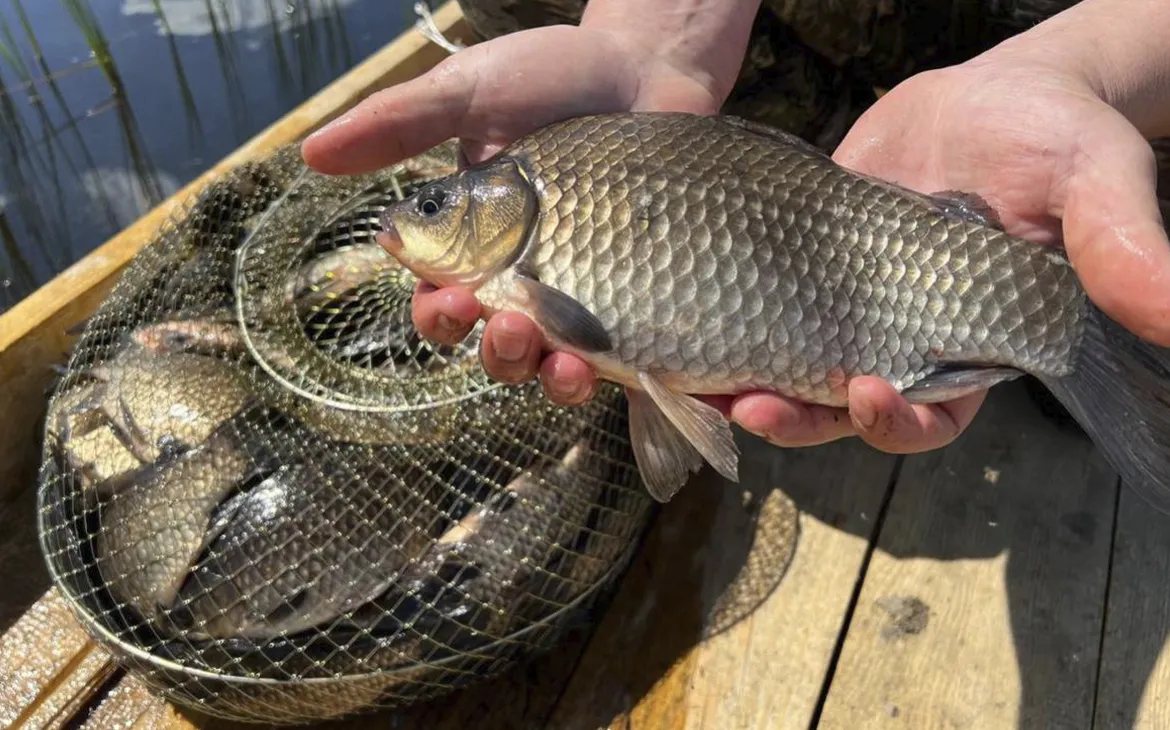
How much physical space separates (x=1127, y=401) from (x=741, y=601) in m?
1.04

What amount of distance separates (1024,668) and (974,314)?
1.02m

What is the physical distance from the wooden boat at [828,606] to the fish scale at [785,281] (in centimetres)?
89

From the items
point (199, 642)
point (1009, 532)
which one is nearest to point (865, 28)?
point (1009, 532)

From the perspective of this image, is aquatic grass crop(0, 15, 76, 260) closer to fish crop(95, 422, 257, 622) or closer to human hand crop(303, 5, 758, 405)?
fish crop(95, 422, 257, 622)

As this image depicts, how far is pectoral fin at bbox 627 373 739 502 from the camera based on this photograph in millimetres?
1608

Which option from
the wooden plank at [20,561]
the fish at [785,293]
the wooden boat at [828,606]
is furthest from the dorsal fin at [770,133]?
the wooden plank at [20,561]

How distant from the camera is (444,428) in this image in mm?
2141

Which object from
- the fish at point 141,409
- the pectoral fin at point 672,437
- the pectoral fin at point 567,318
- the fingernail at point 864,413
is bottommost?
the fish at point 141,409

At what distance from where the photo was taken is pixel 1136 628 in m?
2.22

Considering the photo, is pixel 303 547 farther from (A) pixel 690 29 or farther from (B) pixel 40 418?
(A) pixel 690 29

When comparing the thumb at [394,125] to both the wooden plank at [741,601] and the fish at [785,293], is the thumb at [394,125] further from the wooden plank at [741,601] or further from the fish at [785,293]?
the wooden plank at [741,601]

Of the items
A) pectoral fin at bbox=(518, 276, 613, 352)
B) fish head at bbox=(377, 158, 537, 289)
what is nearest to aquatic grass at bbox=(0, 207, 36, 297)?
fish head at bbox=(377, 158, 537, 289)

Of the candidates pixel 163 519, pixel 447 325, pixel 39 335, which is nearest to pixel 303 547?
pixel 163 519

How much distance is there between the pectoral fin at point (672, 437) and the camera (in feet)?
5.28
